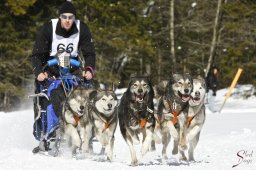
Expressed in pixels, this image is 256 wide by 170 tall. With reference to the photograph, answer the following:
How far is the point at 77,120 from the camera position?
7254mm

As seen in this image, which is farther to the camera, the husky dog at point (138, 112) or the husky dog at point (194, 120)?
the husky dog at point (194, 120)

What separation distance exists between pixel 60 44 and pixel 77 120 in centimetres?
108

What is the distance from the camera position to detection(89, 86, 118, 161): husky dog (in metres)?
7.04

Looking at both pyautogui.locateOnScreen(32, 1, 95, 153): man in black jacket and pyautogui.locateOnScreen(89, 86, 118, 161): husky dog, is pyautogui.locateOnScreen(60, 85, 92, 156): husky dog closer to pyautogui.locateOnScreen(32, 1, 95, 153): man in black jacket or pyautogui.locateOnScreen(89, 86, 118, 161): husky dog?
pyautogui.locateOnScreen(89, 86, 118, 161): husky dog

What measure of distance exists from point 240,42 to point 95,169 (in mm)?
20684

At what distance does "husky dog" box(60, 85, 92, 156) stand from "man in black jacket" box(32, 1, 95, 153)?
0.31 meters

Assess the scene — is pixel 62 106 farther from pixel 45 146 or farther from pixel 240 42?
pixel 240 42

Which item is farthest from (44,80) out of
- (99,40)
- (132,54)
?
(132,54)

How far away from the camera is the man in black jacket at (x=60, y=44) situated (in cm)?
743

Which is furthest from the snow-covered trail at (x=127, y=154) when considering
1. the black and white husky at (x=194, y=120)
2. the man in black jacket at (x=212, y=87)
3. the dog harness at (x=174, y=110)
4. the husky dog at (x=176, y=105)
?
the man in black jacket at (x=212, y=87)

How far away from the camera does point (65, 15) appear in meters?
7.38

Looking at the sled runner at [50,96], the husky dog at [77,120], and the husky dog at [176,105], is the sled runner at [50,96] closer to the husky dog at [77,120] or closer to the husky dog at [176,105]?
the husky dog at [77,120]

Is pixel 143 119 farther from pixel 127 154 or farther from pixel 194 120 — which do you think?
pixel 127 154

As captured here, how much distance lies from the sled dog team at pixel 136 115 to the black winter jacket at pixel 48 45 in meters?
0.56
